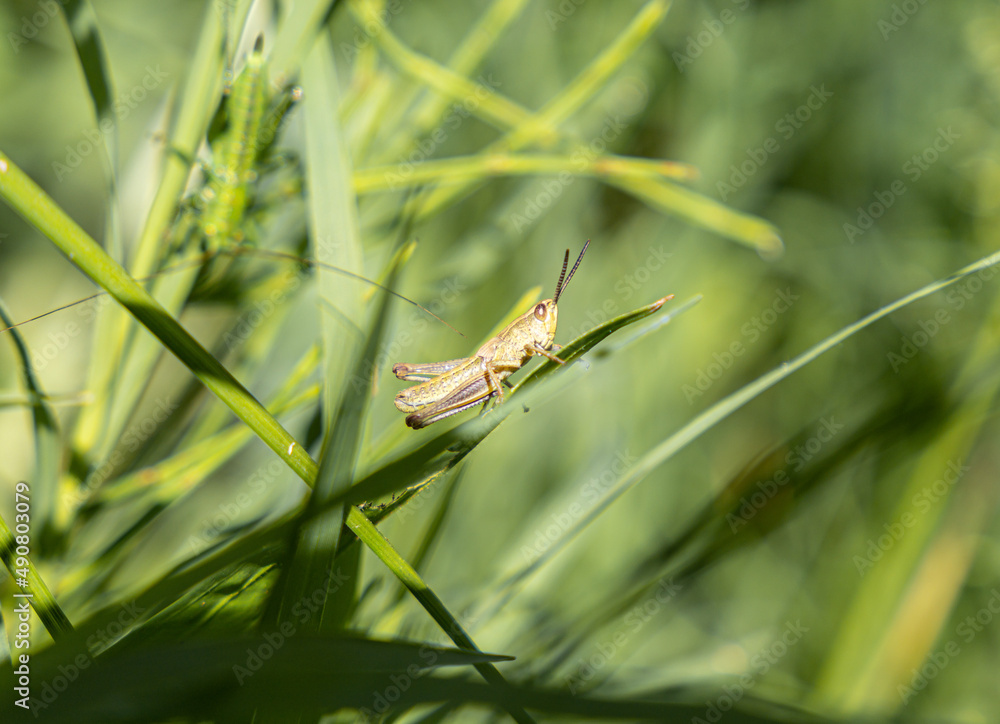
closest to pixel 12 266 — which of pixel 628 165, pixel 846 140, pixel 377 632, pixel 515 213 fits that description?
pixel 515 213

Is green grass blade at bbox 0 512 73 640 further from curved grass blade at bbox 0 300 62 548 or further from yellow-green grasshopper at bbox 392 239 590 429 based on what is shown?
yellow-green grasshopper at bbox 392 239 590 429

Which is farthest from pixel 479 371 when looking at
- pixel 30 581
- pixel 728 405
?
pixel 30 581

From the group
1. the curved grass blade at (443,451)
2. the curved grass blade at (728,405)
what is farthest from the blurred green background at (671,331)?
the curved grass blade at (443,451)

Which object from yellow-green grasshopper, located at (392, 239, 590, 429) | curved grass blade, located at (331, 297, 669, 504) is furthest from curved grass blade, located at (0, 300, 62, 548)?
yellow-green grasshopper, located at (392, 239, 590, 429)

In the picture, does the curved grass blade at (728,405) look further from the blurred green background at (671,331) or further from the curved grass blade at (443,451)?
the curved grass blade at (443,451)

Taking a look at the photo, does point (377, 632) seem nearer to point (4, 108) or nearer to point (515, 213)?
point (515, 213)

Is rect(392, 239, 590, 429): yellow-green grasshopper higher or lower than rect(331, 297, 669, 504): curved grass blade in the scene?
higher
